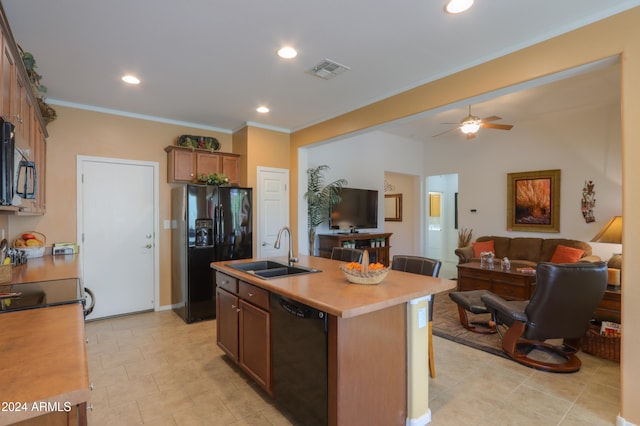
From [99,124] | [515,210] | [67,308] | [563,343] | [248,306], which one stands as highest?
[99,124]

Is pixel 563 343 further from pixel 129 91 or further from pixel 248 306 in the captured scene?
pixel 129 91

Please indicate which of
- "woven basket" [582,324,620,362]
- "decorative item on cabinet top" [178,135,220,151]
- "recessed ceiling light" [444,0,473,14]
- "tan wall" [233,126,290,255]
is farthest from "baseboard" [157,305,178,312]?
"woven basket" [582,324,620,362]

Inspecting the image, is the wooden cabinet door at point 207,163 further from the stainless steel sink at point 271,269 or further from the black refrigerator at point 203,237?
the stainless steel sink at point 271,269

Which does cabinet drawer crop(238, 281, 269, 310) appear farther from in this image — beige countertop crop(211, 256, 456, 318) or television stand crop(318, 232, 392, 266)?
television stand crop(318, 232, 392, 266)

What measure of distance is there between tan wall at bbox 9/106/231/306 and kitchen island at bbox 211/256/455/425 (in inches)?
108

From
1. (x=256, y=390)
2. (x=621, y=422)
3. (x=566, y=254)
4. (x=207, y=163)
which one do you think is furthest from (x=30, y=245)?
(x=566, y=254)

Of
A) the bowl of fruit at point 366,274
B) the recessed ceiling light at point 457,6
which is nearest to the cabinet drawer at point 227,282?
the bowl of fruit at point 366,274

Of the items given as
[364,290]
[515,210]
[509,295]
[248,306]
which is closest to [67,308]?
[248,306]

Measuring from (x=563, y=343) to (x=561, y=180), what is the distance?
3.39 metres

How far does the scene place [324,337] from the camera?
5.78 feet

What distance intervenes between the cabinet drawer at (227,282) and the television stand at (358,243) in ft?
9.25

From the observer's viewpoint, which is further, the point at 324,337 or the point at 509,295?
the point at 509,295

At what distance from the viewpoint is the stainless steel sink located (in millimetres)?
2654

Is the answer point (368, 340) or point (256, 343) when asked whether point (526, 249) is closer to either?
point (368, 340)
